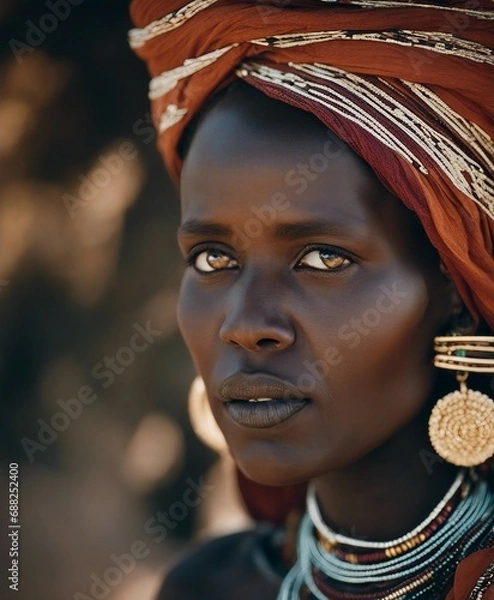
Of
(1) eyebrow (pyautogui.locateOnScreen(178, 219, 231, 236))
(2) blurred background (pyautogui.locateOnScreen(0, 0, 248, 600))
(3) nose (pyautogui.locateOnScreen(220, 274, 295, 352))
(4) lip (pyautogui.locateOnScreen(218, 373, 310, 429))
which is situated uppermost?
(1) eyebrow (pyautogui.locateOnScreen(178, 219, 231, 236))

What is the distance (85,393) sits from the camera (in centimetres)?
436

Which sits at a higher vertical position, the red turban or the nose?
the red turban

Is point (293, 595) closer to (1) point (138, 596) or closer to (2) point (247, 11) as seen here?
(2) point (247, 11)

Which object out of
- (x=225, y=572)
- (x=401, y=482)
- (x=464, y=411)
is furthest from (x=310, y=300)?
(x=225, y=572)

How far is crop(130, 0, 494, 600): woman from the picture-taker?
2246 mm

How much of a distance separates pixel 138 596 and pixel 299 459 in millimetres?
2445

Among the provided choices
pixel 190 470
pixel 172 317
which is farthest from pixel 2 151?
pixel 190 470

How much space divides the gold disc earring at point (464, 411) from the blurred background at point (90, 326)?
209cm

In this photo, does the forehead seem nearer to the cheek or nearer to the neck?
the cheek

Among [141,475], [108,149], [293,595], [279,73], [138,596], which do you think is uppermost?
[279,73]

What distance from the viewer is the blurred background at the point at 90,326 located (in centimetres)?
403

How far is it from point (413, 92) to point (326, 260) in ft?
1.44

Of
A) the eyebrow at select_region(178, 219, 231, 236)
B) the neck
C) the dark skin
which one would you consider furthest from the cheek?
the neck

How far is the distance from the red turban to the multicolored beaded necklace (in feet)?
1.64
